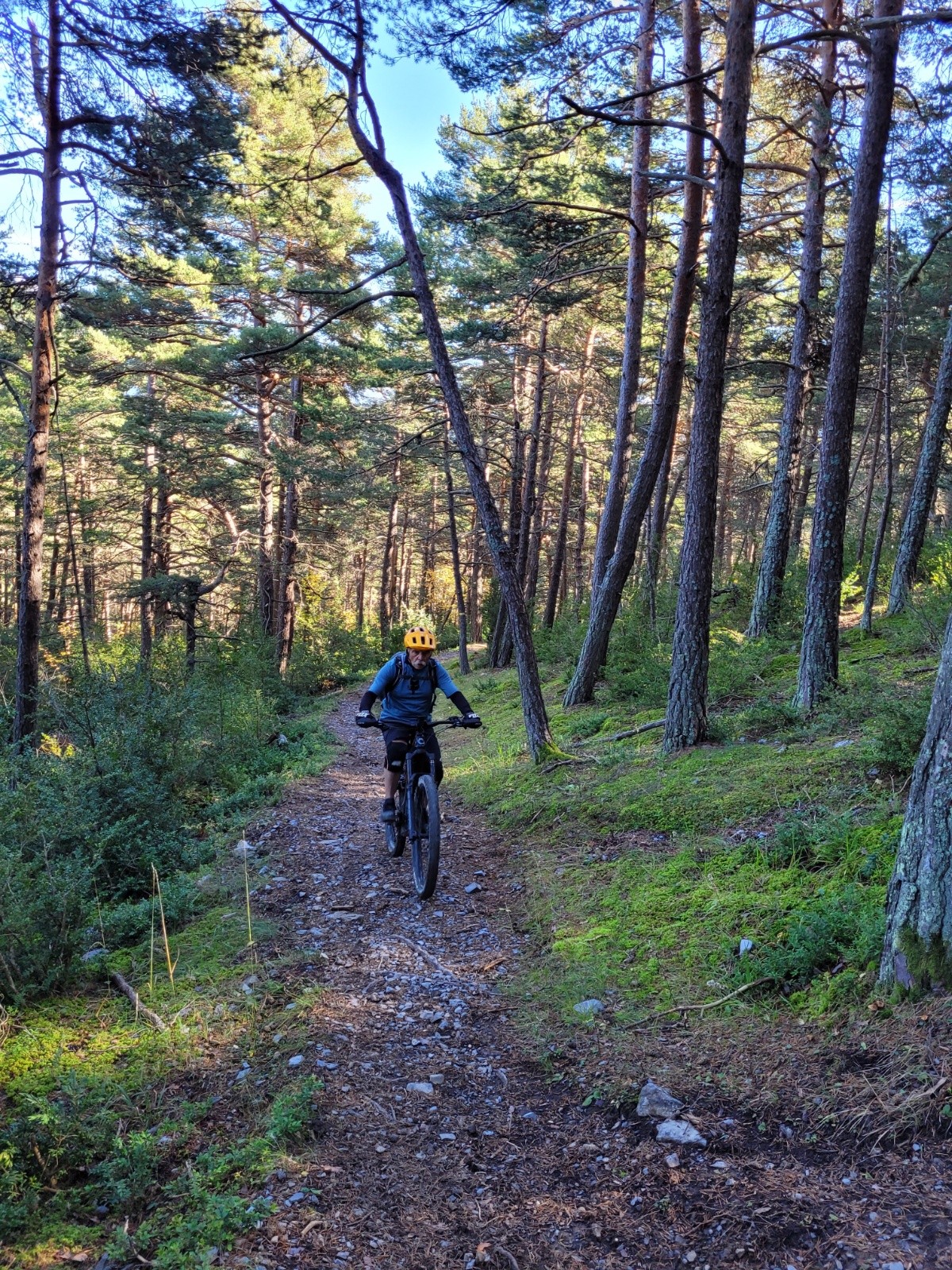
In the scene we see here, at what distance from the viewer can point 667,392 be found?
10.4 metres

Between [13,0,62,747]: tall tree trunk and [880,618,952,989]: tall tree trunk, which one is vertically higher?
[13,0,62,747]: tall tree trunk

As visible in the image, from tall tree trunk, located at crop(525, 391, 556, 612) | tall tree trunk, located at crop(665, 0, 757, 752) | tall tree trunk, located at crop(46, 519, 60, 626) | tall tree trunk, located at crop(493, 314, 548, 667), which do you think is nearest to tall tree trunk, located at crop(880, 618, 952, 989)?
tall tree trunk, located at crop(665, 0, 757, 752)

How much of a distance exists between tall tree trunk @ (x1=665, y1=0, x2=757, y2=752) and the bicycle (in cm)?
261

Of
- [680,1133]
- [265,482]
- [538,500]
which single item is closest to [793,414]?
[680,1133]

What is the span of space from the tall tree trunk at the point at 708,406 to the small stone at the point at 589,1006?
3908 mm

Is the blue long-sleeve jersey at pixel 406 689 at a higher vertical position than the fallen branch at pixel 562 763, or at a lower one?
higher

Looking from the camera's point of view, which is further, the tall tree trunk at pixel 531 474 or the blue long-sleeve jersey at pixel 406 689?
the tall tree trunk at pixel 531 474

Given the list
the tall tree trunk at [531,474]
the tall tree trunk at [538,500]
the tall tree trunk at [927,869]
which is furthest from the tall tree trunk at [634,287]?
the tall tree trunk at [538,500]

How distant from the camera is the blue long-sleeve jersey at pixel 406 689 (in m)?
6.76

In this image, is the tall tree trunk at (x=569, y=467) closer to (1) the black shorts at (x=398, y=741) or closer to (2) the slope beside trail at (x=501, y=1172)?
(1) the black shorts at (x=398, y=741)

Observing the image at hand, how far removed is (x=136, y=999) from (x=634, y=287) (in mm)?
11118

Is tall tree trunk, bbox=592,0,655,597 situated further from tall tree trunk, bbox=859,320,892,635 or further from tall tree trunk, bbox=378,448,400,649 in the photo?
tall tree trunk, bbox=378,448,400,649

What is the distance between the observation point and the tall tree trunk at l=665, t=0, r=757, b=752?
7004 millimetres

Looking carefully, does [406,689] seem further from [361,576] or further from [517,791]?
[361,576]
